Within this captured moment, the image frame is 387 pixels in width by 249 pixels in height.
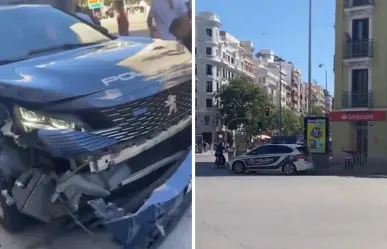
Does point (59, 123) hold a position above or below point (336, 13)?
below

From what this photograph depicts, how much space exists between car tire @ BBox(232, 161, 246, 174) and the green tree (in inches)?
1584

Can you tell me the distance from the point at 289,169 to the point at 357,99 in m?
12.1

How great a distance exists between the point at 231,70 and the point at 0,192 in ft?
273

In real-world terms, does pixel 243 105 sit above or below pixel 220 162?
above

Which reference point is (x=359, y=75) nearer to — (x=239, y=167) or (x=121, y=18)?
(x=239, y=167)

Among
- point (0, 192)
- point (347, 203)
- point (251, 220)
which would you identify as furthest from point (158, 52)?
point (347, 203)

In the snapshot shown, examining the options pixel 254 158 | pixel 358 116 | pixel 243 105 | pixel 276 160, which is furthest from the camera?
pixel 243 105

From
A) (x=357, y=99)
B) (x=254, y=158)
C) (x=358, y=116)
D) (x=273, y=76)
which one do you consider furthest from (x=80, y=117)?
(x=273, y=76)

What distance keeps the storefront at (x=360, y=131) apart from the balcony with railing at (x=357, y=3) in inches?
244

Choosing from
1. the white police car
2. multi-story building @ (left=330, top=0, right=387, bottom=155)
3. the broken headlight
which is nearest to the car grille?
the broken headlight

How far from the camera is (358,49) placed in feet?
101

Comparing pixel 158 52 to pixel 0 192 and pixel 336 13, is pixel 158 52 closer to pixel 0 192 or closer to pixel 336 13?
pixel 0 192

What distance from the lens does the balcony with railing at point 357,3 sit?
3061 centimetres

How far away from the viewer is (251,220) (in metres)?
8.80
